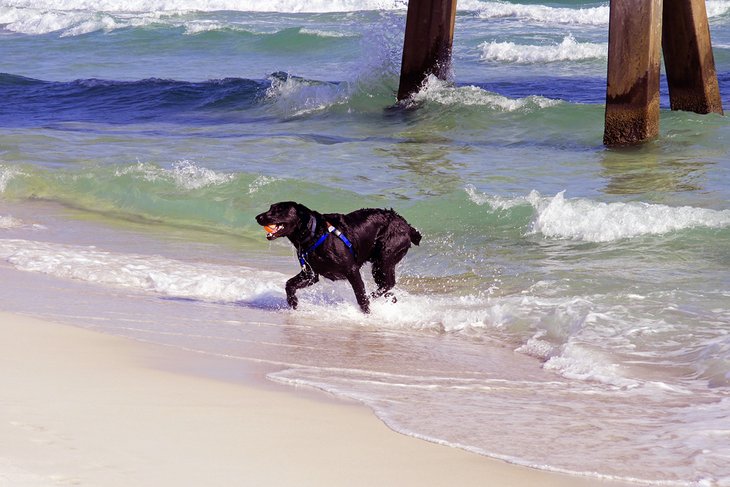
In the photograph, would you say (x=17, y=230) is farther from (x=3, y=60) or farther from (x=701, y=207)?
(x=3, y=60)

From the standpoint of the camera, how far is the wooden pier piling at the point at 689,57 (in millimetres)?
12797

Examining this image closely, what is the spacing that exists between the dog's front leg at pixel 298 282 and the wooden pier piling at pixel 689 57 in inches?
294

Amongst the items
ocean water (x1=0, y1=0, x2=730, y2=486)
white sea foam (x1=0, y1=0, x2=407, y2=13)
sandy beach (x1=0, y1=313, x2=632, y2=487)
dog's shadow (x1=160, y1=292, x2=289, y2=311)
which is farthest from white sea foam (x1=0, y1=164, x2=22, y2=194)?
white sea foam (x1=0, y1=0, x2=407, y2=13)

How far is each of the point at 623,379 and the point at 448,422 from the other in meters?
1.39

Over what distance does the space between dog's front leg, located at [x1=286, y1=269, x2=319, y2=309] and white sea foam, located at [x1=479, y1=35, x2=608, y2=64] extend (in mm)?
17706

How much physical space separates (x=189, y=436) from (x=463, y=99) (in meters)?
12.4

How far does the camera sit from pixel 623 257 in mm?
8516

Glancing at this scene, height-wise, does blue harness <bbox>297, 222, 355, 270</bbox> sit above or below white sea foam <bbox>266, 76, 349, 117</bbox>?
below

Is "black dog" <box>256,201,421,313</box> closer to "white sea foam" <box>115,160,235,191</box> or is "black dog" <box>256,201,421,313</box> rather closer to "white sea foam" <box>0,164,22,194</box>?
"white sea foam" <box>115,160,235,191</box>

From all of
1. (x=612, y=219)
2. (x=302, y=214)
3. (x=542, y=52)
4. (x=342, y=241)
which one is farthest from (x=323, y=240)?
(x=542, y=52)

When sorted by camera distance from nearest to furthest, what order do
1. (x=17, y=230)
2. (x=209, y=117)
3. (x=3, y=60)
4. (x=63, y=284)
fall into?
(x=63, y=284) < (x=17, y=230) < (x=209, y=117) < (x=3, y=60)

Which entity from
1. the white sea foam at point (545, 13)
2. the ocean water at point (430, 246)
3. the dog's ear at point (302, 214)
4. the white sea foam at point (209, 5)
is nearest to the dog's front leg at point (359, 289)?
the ocean water at point (430, 246)

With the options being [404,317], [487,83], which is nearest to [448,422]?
[404,317]

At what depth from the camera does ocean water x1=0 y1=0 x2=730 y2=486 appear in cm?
516
